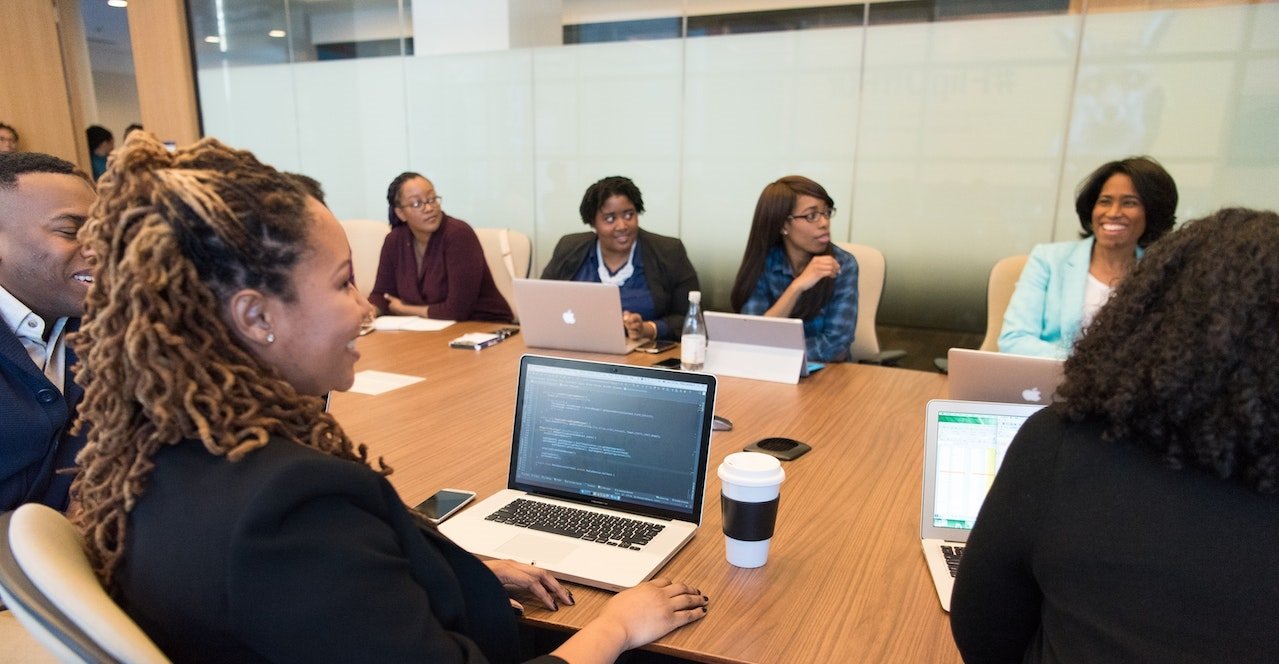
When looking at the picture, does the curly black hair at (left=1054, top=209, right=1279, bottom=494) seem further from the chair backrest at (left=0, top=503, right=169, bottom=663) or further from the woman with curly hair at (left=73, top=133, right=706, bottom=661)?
the chair backrest at (left=0, top=503, right=169, bottom=663)

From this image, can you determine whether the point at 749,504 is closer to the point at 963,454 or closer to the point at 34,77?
the point at 963,454

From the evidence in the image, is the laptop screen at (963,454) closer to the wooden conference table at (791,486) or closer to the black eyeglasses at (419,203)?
the wooden conference table at (791,486)

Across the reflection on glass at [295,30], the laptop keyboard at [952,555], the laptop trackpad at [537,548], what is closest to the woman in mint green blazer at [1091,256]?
the laptop keyboard at [952,555]

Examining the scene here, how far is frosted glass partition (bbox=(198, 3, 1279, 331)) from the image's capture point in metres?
3.38

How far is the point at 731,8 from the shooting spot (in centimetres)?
404

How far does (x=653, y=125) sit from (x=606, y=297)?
81.5 inches

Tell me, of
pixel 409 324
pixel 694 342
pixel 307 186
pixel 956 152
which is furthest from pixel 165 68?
pixel 307 186

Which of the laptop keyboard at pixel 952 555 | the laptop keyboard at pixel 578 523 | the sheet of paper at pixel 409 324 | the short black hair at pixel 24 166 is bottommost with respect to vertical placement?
the sheet of paper at pixel 409 324

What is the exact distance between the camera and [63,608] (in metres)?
0.71

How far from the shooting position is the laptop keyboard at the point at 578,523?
1.31 metres

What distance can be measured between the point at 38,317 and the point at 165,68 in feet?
15.3

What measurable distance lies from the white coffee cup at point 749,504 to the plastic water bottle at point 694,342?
1.13 m

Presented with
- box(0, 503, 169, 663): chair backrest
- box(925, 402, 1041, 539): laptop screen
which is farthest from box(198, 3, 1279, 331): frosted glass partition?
box(0, 503, 169, 663): chair backrest

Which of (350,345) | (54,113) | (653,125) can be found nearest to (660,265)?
(653,125)
